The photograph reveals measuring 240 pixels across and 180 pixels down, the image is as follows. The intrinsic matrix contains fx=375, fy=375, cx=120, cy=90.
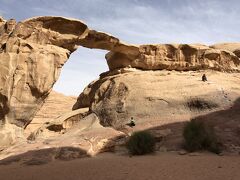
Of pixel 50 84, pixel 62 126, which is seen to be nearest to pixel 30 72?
pixel 50 84

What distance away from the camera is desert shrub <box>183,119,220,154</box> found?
14.1m

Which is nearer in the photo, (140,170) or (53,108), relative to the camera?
(140,170)

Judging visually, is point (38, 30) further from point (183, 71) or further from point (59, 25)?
point (183, 71)

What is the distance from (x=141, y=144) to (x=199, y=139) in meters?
2.21

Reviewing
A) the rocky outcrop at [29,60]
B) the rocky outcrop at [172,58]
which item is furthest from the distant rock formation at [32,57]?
the rocky outcrop at [172,58]

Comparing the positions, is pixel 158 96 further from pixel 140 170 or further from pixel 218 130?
pixel 140 170

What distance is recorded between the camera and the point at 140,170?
10.6 m

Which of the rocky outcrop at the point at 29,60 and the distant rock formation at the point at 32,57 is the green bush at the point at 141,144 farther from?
the rocky outcrop at the point at 29,60

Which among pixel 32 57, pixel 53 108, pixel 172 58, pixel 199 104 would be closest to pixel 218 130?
pixel 199 104

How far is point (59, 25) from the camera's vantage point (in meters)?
19.9

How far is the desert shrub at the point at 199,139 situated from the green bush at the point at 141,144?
136cm

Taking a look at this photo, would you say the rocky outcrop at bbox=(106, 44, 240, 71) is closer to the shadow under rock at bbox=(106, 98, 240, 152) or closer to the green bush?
the shadow under rock at bbox=(106, 98, 240, 152)

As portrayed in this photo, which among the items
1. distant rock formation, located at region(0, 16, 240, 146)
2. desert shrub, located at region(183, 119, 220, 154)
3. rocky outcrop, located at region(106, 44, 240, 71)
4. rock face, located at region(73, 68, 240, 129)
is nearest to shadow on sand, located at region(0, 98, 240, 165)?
desert shrub, located at region(183, 119, 220, 154)

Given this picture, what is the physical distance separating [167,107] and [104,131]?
362 cm
